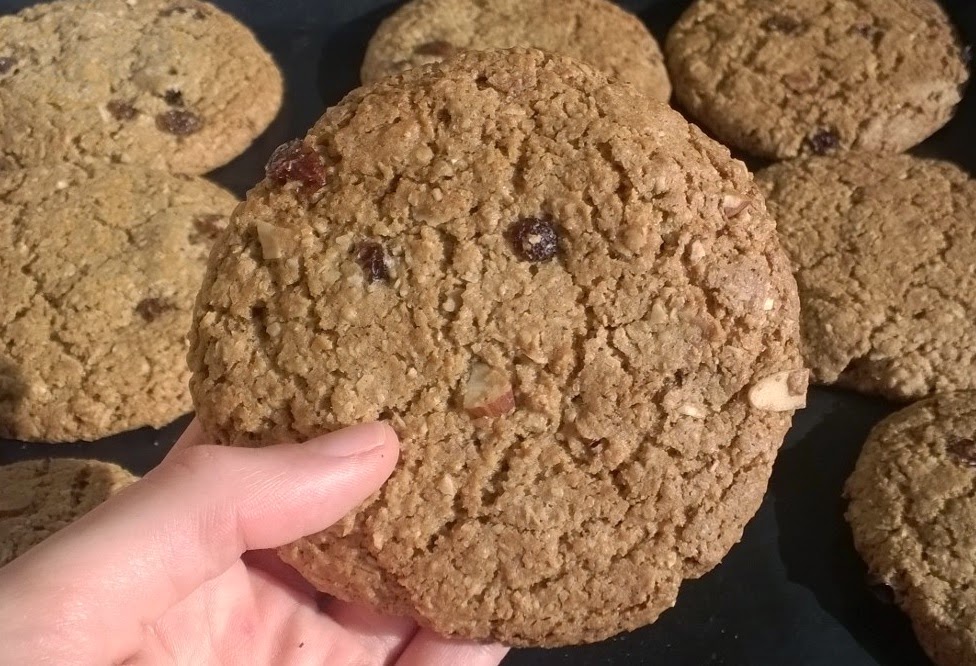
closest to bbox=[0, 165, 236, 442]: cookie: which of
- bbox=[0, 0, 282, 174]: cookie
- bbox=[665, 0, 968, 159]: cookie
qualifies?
bbox=[0, 0, 282, 174]: cookie

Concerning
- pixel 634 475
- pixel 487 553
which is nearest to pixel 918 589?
pixel 634 475

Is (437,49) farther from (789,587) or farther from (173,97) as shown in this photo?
(789,587)

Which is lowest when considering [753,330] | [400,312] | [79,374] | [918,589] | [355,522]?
[918,589]

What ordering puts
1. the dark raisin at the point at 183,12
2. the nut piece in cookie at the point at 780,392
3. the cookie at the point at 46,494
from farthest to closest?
the dark raisin at the point at 183,12, the cookie at the point at 46,494, the nut piece in cookie at the point at 780,392

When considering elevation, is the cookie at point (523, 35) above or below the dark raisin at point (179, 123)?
above

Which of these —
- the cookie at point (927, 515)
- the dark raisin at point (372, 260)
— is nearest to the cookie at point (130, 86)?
the dark raisin at point (372, 260)

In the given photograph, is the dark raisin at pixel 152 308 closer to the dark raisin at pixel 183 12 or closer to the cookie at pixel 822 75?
the dark raisin at pixel 183 12

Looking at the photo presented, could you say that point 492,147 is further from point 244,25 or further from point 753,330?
point 244,25

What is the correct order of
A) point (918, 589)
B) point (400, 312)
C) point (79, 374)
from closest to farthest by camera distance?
point (400, 312) → point (918, 589) → point (79, 374)

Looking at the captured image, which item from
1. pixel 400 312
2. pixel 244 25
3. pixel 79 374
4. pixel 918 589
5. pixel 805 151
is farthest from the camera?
pixel 244 25
